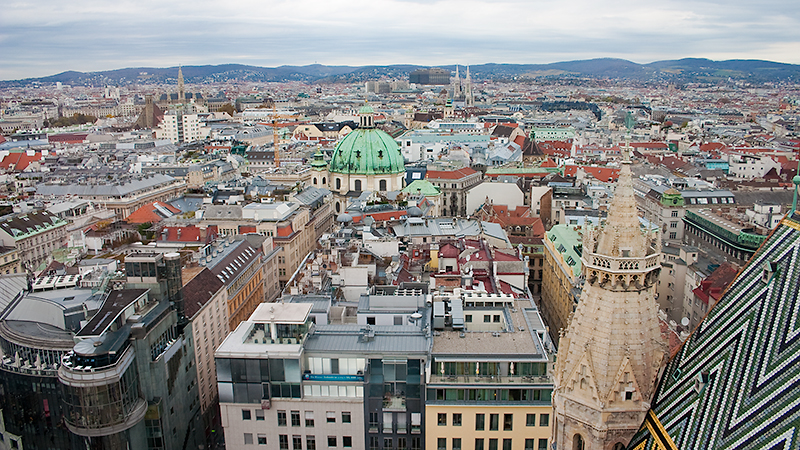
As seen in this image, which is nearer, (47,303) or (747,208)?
(47,303)

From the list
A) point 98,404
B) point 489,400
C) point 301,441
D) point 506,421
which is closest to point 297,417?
point 301,441

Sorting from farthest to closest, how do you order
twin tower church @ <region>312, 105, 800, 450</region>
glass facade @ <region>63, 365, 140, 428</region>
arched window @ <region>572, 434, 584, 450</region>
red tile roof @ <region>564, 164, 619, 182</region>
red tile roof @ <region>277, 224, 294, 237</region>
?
red tile roof @ <region>564, 164, 619, 182</region>
red tile roof @ <region>277, 224, 294, 237</region>
glass facade @ <region>63, 365, 140, 428</region>
arched window @ <region>572, 434, 584, 450</region>
twin tower church @ <region>312, 105, 800, 450</region>

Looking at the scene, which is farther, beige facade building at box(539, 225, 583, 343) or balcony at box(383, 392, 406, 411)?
beige facade building at box(539, 225, 583, 343)

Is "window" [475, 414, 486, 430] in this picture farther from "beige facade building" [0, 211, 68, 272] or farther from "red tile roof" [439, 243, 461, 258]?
"beige facade building" [0, 211, 68, 272]

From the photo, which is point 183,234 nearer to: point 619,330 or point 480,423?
point 480,423

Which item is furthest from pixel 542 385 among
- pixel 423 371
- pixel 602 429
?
pixel 602 429

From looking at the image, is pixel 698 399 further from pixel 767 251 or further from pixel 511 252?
pixel 511 252

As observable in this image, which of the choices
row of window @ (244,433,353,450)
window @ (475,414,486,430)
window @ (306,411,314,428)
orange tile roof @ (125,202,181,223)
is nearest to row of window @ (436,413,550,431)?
window @ (475,414,486,430)
